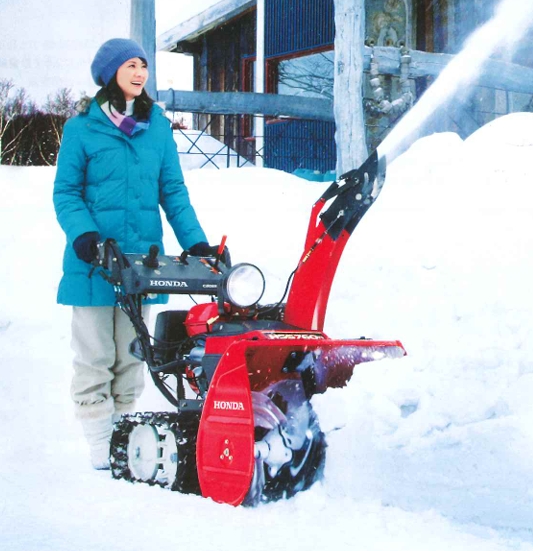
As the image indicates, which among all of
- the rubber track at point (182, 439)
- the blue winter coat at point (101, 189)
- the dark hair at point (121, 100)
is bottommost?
the rubber track at point (182, 439)

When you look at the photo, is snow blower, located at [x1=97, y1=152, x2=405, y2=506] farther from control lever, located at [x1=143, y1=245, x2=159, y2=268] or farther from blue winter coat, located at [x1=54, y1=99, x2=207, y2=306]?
blue winter coat, located at [x1=54, y1=99, x2=207, y2=306]

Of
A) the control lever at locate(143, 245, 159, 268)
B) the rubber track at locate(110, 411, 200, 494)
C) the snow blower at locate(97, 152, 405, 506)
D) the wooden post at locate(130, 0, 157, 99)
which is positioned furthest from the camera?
the wooden post at locate(130, 0, 157, 99)

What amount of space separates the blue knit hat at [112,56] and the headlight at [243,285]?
116 cm

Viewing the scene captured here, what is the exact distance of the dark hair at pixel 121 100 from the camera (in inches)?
148

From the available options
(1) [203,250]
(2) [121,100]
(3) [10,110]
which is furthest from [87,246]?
(3) [10,110]

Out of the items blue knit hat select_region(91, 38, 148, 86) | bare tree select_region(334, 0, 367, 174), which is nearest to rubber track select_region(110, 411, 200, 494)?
blue knit hat select_region(91, 38, 148, 86)

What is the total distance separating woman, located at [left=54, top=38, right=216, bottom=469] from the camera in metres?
3.72

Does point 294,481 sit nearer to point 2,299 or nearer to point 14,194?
point 2,299

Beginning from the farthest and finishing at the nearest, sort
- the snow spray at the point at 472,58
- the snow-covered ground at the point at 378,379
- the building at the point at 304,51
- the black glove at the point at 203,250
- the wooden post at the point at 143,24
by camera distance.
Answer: the building at the point at 304,51 → the wooden post at the point at 143,24 → the snow spray at the point at 472,58 → the black glove at the point at 203,250 → the snow-covered ground at the point at 378,379

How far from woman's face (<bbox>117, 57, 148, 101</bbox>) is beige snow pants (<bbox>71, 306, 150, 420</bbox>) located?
0.94m

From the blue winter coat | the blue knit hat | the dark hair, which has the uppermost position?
the blue knit hat

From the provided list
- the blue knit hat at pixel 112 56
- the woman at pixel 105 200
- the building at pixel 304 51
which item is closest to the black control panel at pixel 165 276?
the woman at pixel 105 200

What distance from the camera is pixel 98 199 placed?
12.3 ft

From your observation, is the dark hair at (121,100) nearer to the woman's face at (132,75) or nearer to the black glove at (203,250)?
the woman's face at (132,75)
